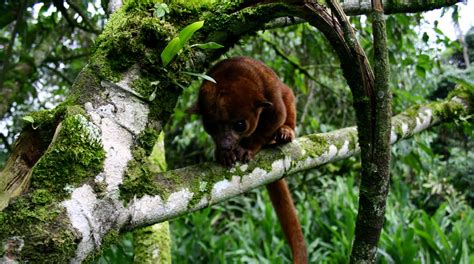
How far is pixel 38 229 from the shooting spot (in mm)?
1224

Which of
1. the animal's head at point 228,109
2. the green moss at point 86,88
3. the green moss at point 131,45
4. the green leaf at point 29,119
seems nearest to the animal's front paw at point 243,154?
the animal's head at point 228,109

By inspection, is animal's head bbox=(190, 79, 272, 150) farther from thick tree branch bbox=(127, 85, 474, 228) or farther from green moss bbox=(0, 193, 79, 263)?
green moss bbox=(0, 193, 79, 263)

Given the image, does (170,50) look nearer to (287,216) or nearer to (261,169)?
(261,169)

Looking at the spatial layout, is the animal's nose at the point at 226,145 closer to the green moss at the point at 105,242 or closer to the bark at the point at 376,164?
the bark at the point at 376,164

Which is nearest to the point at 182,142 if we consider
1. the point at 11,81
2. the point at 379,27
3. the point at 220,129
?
the point at 11,81

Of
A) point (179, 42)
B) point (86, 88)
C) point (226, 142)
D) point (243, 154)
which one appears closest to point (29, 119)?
point (86, 88)

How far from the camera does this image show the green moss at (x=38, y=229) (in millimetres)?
1202

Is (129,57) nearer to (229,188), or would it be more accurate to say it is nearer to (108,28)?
(108,28)

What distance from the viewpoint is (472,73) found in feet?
10.2

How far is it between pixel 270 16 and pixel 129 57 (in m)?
0.52

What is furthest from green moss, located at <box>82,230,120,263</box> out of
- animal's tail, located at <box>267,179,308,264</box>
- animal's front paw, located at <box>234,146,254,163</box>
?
animal's tail, located at <box>267,179,308,264</box>

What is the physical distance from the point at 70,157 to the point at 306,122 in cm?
465

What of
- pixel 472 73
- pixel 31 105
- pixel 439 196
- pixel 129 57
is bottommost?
pixel 129 57

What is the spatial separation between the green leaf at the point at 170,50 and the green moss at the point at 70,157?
12.1 inches
